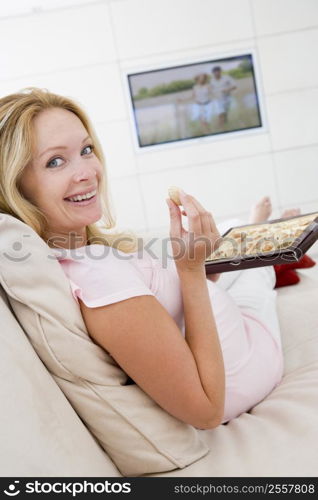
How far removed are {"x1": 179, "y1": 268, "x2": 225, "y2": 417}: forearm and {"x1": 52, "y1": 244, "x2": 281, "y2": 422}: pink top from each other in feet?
0.26

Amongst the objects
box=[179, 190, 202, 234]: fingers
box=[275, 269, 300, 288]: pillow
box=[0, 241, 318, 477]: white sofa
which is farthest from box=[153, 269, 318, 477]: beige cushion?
box=[275, 269, 300, 288]: pillow

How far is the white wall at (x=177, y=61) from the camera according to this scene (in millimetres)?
4844

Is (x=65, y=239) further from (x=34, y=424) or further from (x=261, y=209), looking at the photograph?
(x=261, y=209)

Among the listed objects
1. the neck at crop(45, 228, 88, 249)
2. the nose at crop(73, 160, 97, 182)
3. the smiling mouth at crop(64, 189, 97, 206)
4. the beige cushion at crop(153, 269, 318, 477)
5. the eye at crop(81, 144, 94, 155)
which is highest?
the eye at crop(81, 144, 94, 155)

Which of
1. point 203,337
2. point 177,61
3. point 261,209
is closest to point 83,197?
point 203,337

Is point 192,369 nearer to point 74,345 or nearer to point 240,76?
point 74,345

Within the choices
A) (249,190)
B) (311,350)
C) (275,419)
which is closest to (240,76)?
(249,190)

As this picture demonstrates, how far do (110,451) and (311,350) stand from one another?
62cm

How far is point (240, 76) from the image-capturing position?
5000 millimetres

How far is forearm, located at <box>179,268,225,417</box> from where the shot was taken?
986 millimetres

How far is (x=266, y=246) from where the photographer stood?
151 cm

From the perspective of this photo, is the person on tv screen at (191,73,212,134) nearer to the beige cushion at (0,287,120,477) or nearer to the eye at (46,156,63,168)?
the eye at (46,156,63,168)

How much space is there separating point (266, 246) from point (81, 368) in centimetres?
73
